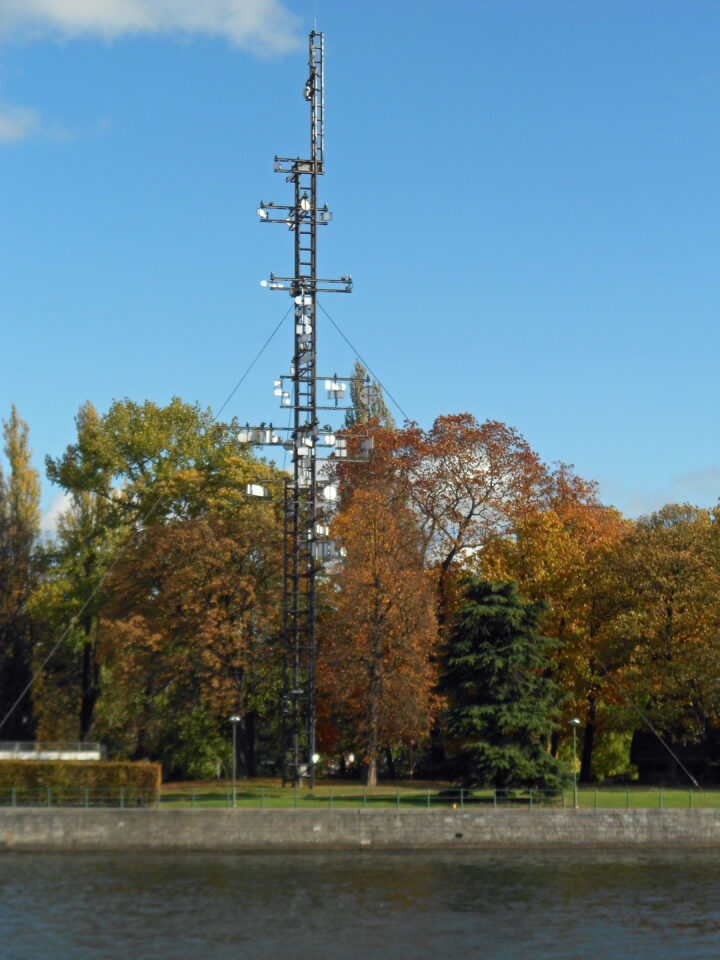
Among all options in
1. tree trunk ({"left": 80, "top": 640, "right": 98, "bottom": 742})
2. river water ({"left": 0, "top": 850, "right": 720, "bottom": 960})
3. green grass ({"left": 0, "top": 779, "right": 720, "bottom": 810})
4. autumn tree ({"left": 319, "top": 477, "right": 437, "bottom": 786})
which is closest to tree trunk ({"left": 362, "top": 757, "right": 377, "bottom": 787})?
autumn tree ({"left": 319, "top": 477, "right": 437, "bottom": 786})

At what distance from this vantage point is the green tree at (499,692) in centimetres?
5572

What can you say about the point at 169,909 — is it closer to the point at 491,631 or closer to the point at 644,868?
the point at 644,868

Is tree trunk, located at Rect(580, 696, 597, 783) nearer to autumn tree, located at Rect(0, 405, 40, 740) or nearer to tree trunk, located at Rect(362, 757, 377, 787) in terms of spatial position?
tree trunk, located at Rect(362, 757, 377, 787)

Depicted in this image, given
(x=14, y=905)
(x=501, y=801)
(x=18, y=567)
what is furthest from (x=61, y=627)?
(x=14, y=905)

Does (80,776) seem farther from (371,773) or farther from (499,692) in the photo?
(499,692)

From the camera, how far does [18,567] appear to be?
8438cm

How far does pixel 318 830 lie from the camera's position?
172 feet

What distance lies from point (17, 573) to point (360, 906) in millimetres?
49697

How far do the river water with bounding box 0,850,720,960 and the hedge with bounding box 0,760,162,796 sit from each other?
13.6ft

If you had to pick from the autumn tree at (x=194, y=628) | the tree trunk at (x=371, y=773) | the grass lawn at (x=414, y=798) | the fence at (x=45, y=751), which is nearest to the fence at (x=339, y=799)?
the grass lawn at (x=414, y=798)

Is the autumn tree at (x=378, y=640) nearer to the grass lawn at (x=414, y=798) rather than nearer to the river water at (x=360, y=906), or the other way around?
the grass lawn at (x=414, y=798)

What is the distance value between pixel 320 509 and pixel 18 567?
959 inches

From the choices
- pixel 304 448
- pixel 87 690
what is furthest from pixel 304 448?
pixel 87 690

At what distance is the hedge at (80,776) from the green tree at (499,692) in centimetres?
1397
